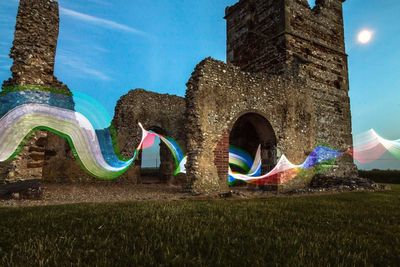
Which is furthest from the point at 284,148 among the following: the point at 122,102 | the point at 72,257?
the point at 72,257

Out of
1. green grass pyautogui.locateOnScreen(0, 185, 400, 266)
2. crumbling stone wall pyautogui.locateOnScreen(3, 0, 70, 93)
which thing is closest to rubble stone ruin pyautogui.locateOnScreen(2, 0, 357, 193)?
crumbling stone wall pyautogui.locateOnScreen(3, 0, 70, 93)

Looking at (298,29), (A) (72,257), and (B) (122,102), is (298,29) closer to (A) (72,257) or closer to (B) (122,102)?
(B) (122,102)

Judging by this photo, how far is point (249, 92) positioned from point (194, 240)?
8891mm

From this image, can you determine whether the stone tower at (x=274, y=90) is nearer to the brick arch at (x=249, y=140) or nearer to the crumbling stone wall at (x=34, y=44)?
the brick arch at (x=249, y=140)

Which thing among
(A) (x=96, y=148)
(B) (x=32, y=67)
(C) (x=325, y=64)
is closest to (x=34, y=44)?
(B) (x=32, y=67)

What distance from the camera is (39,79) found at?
31.6 feet

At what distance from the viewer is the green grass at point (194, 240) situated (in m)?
2.15

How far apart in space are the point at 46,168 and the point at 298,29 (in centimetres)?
1367

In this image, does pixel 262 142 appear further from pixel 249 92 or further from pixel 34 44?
pixel 34 44

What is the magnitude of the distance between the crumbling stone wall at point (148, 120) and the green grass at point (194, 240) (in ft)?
36.8

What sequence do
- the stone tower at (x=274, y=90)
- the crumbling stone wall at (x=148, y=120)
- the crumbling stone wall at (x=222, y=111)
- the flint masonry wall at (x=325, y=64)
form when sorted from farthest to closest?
the crumbling stone wall at (x=148, y=120) → the flint masonry wall at (x=325, y=64) → the stone tower at (x=274, y=90) → the crumbling stone wall at (x=222, y=111)

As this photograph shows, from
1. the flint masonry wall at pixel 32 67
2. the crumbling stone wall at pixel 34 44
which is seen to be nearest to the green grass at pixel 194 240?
the flint masonry wall at pixel 32 67

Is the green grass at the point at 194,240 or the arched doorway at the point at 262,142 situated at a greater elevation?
the arched doorway at the point at 262,142

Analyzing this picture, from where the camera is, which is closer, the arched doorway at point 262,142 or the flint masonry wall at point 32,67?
the flint masonry wall at point 32,67
